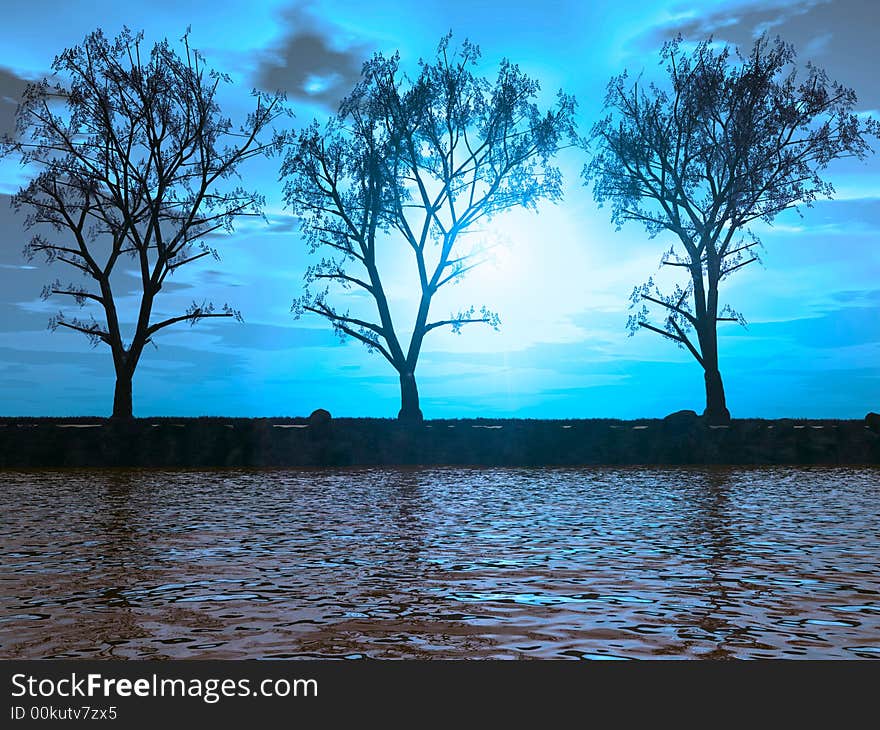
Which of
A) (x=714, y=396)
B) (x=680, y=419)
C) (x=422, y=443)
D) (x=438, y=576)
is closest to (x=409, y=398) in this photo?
(x=422, y=443)

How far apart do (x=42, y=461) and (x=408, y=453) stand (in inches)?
340

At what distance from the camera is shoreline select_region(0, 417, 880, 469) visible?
21.7 m

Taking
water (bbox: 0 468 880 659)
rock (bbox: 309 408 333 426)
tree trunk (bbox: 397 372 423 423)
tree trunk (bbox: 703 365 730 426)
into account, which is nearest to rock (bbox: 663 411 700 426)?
tree trunk (bbox: 703 365 730 426)

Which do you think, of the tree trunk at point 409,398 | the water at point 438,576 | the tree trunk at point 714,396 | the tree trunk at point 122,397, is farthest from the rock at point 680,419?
the tree trunk at point 122,397

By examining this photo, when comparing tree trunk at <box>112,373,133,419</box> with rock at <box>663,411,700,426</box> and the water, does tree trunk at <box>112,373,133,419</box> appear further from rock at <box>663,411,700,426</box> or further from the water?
rock at <box>663,411,700,426</box>

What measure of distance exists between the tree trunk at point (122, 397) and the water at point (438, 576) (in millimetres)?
13172

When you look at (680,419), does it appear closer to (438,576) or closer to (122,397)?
(122,397)

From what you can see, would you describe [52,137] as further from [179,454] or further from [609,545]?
[609,545]

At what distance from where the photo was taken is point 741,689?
13.4 feet

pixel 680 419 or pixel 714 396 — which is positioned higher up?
pixel 714 396

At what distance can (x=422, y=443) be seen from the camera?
22688 mm

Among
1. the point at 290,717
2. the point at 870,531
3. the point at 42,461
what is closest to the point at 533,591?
the point at 290,717

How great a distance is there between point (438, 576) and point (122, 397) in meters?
21.8

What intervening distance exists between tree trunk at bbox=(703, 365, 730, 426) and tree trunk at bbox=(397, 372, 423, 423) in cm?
891
